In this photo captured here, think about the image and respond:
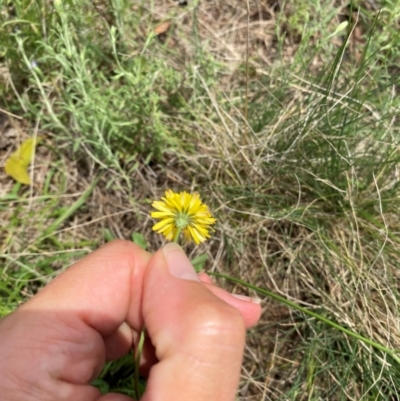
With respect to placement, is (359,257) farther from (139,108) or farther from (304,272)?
(139,108)

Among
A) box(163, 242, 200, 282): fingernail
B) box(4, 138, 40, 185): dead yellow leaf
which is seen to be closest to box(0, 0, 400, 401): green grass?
box(4, 138, 40, 185): dead yellow leaf

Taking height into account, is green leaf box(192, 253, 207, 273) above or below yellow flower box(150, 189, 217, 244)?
below

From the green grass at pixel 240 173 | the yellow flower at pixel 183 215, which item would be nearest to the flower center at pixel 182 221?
the yellow flower at pixel 183 215

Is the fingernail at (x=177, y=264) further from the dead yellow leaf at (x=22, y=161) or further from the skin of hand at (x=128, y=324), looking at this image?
the dead yellow leaf at (x=22, y=161)

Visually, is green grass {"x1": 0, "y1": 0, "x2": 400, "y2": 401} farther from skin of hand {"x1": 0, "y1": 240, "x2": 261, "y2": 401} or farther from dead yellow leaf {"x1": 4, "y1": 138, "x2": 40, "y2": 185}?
skin of hand {"x1": 0, "y1": 240, "x2": 261, "y2": 401}

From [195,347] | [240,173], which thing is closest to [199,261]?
[240,173]

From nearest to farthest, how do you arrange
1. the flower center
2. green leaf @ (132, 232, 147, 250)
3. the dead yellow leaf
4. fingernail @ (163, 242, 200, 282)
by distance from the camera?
fingernail @ (163, 242, 200, 282) → the flower center → green leaf @ (132, 232, 147, 250) → the dead yellow leaf
